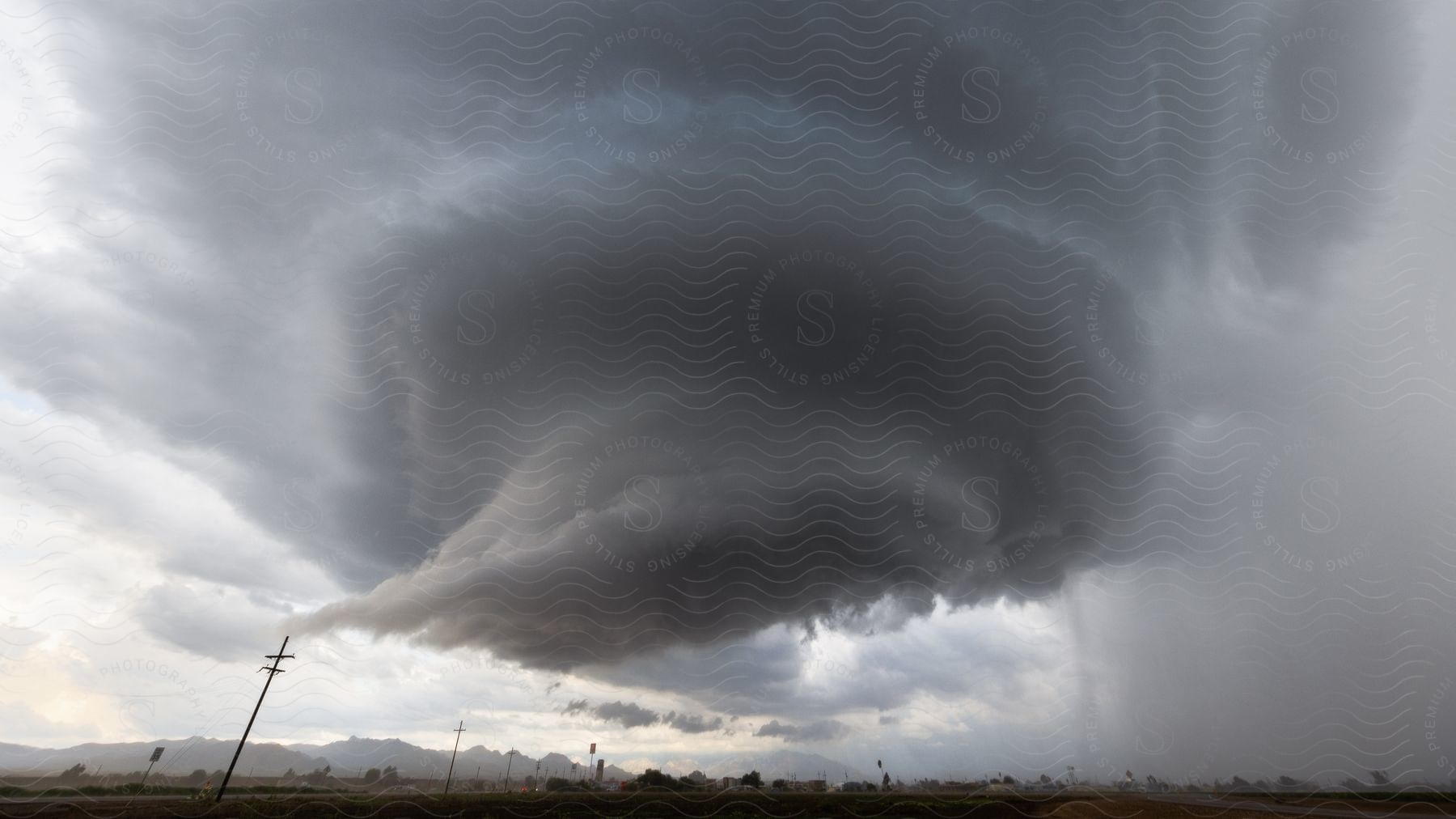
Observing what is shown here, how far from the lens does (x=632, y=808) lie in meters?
19.3

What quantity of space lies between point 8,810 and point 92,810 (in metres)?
2.38

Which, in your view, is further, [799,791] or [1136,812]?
[799,791]

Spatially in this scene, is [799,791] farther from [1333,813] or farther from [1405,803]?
[1405,803]

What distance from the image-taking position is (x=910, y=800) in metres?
22.5

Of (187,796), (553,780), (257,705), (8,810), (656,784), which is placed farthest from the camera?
(187,796)

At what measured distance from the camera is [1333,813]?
21.1 metres

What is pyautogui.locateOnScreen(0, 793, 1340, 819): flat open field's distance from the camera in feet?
61.3

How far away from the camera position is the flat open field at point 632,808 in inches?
736

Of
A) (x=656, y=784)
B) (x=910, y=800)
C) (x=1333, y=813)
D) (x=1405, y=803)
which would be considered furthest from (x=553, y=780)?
(x=1405, y=803)

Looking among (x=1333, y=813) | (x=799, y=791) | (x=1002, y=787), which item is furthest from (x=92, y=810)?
(x=1333, y=813)

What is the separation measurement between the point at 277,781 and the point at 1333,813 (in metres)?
39.9

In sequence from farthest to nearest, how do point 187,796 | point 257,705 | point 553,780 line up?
point 187,796
point 553,780
point 257,705

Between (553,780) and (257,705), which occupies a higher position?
(257,705)

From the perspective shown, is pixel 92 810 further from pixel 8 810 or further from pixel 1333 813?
pixel 1333 813
